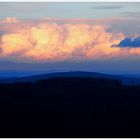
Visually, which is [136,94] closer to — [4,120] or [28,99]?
[28,99]

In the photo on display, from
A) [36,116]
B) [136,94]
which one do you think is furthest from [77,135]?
[136,94]

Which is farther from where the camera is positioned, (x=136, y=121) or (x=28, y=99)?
(x=28, y=99)

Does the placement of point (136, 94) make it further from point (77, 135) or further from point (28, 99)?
point (77, 135)

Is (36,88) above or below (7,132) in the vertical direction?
below

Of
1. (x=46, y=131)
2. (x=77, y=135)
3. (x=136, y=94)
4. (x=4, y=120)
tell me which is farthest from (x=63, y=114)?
(x=136, y=94)

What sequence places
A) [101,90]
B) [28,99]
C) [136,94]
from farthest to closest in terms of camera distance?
1. [101,90]
2. [136,94]
3. [28,99]

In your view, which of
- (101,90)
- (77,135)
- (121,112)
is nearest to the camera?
(77,135)
